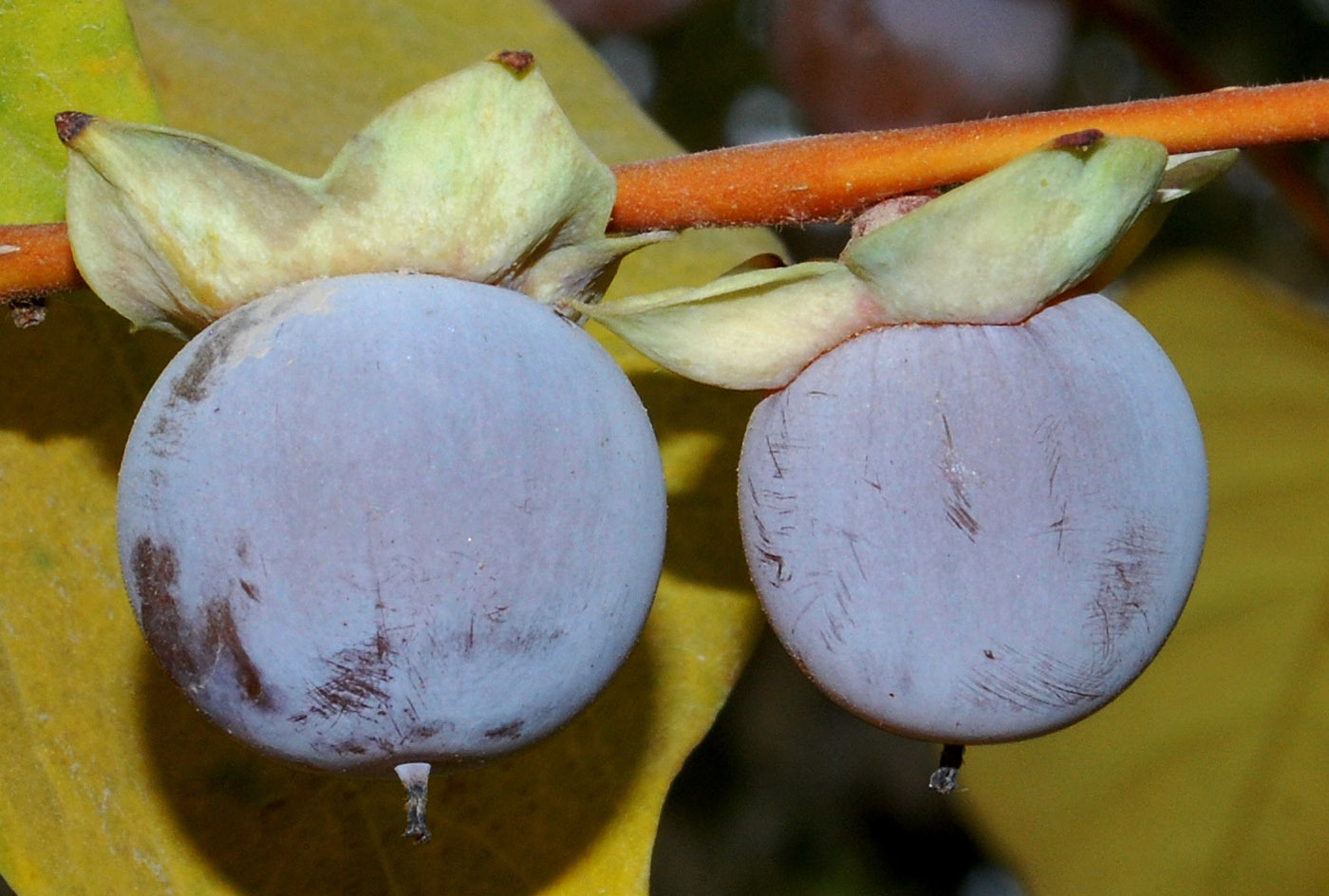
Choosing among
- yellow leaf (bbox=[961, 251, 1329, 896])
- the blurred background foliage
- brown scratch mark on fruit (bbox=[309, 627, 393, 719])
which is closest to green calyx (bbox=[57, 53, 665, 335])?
brown scratch mark on fruit (bbox=[309, 627, 393, 719])

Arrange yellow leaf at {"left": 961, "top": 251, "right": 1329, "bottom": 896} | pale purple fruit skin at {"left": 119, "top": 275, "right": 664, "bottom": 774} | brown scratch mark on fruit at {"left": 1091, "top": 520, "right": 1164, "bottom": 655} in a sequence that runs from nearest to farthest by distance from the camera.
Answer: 1. pale purple fruit skin at {"left": 119, "top": 275, "right": 664, "bottom": 774}
2. brown scratch mark on fruit at {"left": 1091, "top": 520, "right": 1164, "bottom": 655}
3. yellow leaf at {"left": 961, "top": 251, "right": 1329, "bottom": 896}

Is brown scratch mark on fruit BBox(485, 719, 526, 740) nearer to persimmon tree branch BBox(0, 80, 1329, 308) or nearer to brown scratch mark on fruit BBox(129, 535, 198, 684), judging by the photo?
brown scratch mark on fruit BBox(129, 535, 198, 684)

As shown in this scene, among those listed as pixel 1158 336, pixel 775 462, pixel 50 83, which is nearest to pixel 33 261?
pixel 50 83

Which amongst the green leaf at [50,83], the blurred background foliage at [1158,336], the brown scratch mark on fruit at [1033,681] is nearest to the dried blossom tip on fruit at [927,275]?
the brown scratch mark on fruit at [1033,681]

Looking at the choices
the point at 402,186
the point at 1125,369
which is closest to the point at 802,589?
the point at 1125,369

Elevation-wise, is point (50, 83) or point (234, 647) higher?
point (50, 83)

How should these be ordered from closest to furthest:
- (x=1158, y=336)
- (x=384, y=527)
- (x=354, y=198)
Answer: (x=384, y=527)
(x=354, y=198)
(x=1158, y=336)

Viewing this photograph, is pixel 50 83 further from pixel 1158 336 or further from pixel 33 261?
pixel 1158 336
